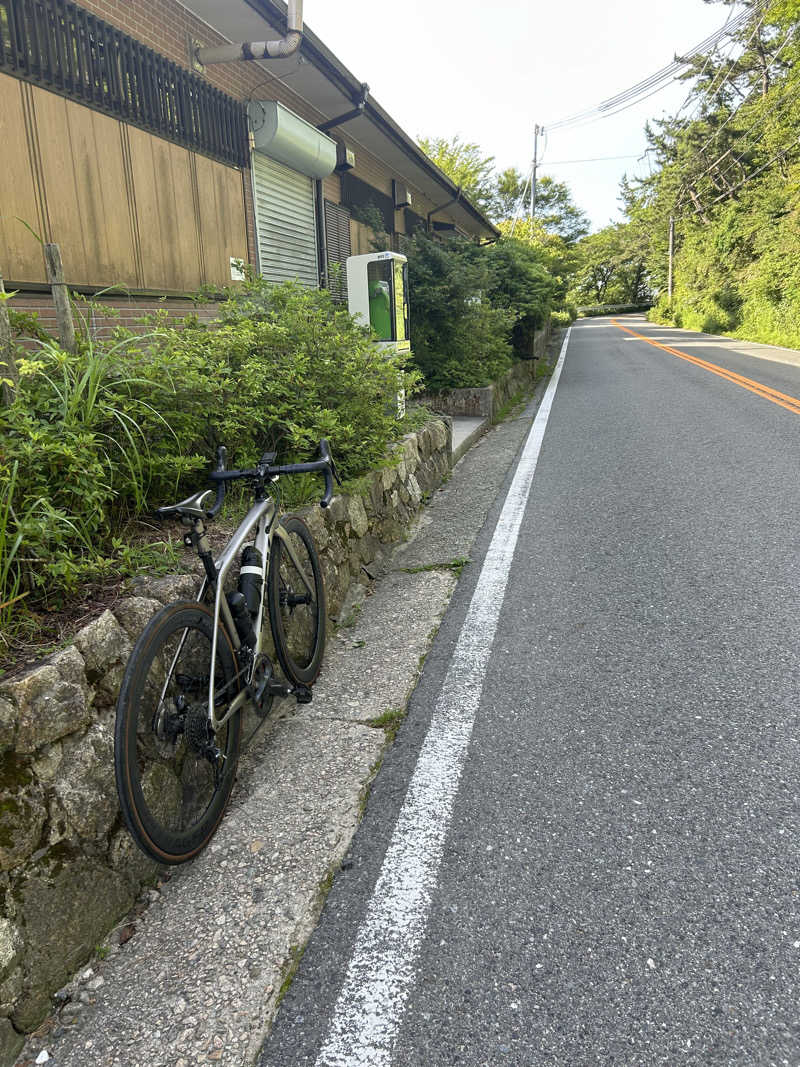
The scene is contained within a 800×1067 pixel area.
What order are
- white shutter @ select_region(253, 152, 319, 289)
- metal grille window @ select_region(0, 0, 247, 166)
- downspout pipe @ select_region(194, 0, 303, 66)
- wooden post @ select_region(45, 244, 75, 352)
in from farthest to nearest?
white shutter @ select_region(253, 152, 319, 289) → downspout pipe @ select_region(194, 0, 303, 66) → metal grille window @ select_region(0, 0, 247, 166) → wooden post @ select_region(45, 244, 75, 352)

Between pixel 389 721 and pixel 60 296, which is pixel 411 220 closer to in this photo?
pixel 60 296

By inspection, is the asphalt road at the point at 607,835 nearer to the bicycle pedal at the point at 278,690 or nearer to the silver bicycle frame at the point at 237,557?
the bicycle pedal at the point at 278,690

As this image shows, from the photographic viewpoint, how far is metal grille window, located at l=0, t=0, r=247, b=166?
4746mm

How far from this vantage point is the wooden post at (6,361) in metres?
2.55

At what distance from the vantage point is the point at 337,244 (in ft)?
34.8

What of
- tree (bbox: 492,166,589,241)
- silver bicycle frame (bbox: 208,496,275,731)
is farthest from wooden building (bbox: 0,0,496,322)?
tree (bbox: 492,166,589,241)

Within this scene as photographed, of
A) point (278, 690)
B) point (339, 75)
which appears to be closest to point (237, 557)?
point (278, 690)

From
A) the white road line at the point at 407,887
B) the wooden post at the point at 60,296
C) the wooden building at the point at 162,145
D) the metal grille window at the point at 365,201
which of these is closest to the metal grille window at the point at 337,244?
the wooden building at the point at 162,145

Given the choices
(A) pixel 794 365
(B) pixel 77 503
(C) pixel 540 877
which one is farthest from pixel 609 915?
(A) pixel 794 365

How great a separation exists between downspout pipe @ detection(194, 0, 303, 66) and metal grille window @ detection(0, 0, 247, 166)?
0.26 metres

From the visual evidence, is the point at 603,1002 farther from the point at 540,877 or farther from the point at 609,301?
the point at 609,301

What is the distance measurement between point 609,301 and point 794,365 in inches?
2769

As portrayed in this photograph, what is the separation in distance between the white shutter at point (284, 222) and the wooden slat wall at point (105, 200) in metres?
0.77

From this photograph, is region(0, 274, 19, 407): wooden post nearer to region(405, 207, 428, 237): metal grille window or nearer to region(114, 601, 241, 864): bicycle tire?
region(114, 601, 241, 864): bicycle tire
